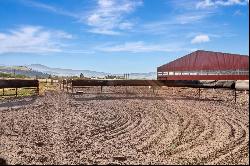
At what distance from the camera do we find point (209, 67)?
4294 cm

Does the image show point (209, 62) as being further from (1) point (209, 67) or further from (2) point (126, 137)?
(2) point (126, 137)

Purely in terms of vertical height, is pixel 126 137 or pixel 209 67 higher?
pixel 209 67

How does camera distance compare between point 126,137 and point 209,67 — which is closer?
point 126,137

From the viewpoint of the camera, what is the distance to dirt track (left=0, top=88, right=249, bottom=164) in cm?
759

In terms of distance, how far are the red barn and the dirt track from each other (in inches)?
983

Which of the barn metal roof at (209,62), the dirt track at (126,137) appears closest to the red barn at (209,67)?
the barn metal roof at (209,62)

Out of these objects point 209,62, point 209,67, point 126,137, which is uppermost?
point 209,62

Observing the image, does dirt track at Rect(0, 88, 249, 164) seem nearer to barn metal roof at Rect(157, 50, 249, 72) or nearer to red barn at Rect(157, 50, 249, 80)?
red barn at Rect(157, 50, 249, 80)

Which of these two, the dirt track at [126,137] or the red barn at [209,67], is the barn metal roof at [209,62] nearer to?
the red barn at [209,67]

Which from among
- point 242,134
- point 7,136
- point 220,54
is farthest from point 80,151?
point 220,54

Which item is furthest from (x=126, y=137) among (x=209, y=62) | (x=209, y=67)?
(x=209, y=62)

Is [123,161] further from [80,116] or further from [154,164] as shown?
[80,116]

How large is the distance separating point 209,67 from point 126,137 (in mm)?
34842

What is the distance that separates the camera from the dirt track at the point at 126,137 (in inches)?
299
